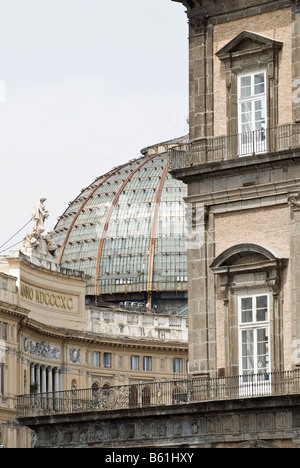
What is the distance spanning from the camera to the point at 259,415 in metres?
56.6

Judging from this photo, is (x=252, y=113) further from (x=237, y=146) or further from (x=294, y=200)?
(x=294, y=200)

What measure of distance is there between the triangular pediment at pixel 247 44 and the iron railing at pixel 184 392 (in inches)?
454

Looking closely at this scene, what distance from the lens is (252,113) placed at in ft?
195

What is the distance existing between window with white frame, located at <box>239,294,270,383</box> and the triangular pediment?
8.71 m

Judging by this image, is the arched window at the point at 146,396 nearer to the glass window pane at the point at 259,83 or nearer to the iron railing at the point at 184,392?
the iron railing at the point at 184,392

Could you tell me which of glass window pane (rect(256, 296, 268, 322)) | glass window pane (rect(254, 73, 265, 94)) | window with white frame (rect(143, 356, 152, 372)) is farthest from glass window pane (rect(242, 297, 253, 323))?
window with white frame (rect(143, 356, 152, 372))

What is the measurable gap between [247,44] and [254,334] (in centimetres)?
1030

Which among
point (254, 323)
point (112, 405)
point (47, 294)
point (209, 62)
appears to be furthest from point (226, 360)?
point (47, 294)

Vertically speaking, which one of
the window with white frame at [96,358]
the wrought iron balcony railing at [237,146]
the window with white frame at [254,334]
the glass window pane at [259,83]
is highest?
the glass window pane at [259,83]

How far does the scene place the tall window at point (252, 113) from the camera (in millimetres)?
59031

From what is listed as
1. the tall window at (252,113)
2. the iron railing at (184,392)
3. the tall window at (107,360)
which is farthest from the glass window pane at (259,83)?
the tall window at (107,360)

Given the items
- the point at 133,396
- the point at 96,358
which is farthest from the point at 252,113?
the point at 96,358

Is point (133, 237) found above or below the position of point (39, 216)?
above

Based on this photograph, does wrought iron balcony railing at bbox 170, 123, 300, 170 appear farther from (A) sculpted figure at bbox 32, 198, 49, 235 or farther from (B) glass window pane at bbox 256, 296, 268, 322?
(A) sculpted figure at bbox 32, 198, 49, 235
